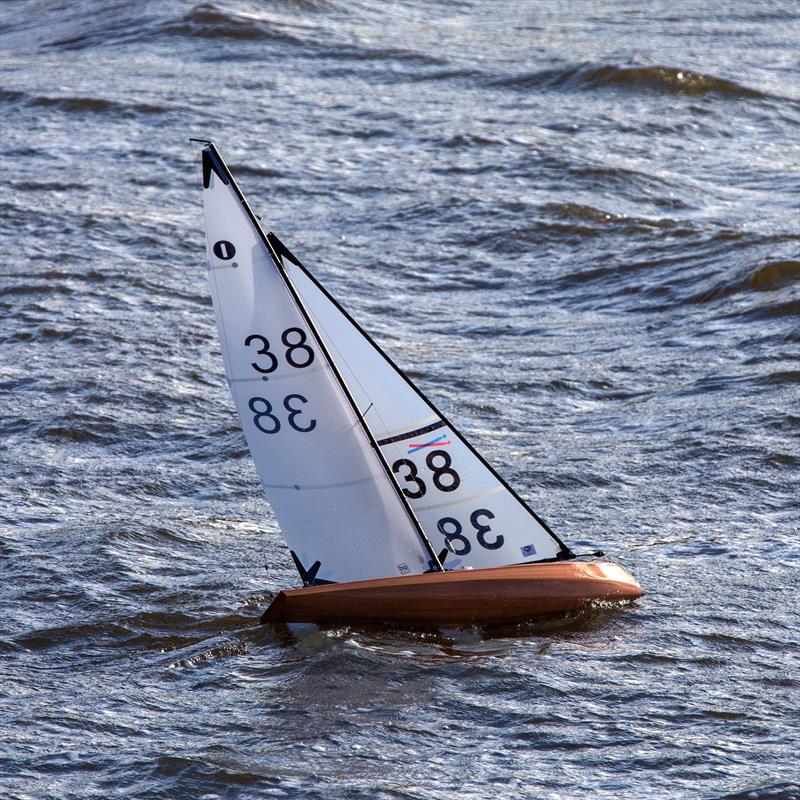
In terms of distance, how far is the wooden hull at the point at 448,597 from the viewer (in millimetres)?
11453

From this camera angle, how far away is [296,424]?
11242mm

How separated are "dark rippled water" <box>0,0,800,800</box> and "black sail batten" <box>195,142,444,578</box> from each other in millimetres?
951

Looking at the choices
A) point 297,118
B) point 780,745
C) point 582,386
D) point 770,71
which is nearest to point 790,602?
point 780,745

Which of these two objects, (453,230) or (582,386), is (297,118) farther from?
(582,386)

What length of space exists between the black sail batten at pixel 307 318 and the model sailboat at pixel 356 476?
0.05ft

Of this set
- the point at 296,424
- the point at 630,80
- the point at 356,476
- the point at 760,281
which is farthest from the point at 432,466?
the point at 630,80

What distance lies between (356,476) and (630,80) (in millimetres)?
20946

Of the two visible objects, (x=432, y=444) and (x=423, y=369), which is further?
(x=423, y=369)

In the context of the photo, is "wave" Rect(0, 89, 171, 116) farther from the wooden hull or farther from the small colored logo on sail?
the wooden hull

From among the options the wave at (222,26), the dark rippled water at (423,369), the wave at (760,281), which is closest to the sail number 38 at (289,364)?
the dark rippled water at (423,369)

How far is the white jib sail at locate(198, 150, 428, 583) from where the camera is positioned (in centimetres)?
1088

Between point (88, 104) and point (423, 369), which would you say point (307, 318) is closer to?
point (423, 369)

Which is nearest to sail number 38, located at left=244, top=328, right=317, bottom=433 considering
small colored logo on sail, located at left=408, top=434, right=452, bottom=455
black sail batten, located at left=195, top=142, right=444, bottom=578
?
black sail batten, located at left=195, top=142, right=444, bottom=578

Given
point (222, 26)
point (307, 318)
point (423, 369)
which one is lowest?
point (423, 369)
